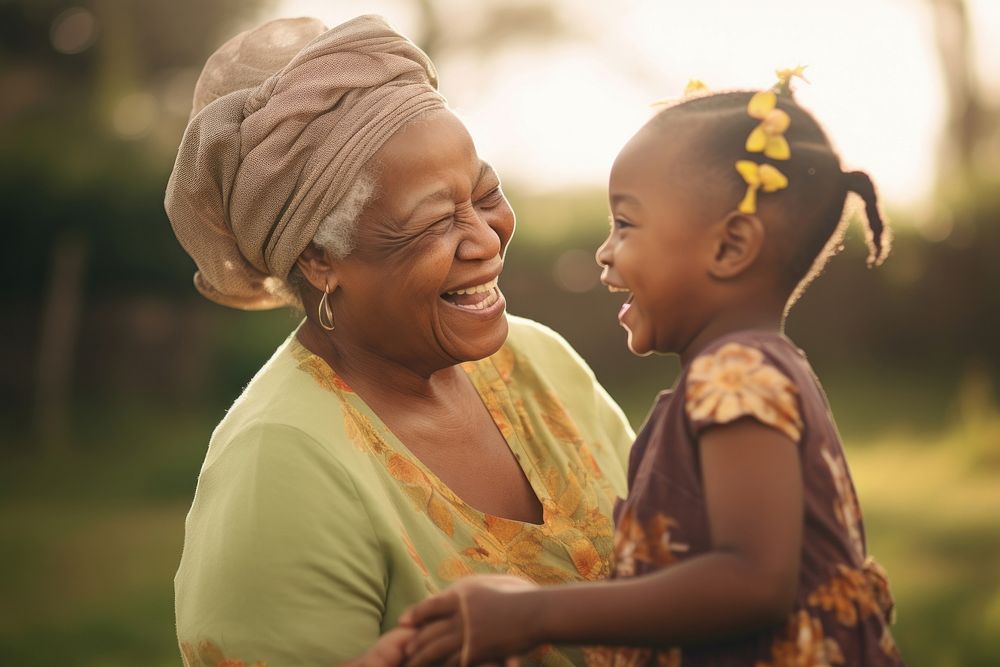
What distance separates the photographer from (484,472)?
311 centimetres

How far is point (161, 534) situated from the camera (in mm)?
8320

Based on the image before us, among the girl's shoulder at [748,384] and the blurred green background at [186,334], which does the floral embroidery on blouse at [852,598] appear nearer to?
the girl's shoulder at [748,384]

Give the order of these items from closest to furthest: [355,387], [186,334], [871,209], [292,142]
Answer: [871,209]
[292,142]
[355,387]
[186,334]

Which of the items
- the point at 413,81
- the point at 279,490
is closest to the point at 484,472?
the point at 279,490

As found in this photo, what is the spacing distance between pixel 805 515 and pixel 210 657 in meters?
1.26

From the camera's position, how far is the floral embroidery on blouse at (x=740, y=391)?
2.11 m

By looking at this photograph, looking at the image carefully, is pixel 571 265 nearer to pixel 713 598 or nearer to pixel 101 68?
pixel 101 68

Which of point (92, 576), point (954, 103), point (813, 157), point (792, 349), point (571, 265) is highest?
point (813, 157)

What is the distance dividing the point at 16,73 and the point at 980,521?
13902mm

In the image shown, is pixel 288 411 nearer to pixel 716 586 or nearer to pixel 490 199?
pixel 490 199

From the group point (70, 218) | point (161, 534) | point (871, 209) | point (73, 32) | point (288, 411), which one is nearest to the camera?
point (871, 209)

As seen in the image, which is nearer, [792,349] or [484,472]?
[792,349]

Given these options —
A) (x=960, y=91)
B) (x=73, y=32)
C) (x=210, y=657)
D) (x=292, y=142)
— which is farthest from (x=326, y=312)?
(x=73, y=32)

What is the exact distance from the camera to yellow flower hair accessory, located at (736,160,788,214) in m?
2.26
